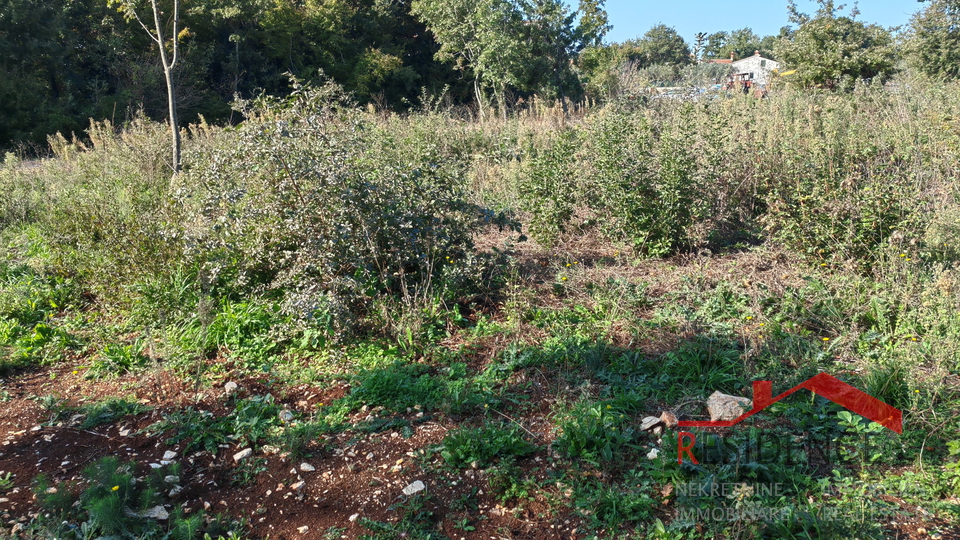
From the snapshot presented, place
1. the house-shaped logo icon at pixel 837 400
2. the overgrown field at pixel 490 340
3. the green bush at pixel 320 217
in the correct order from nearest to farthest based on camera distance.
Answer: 1. the overgrown field at pixel 490 340
2. the house-shaped logo icon at pixel 837 400
3. the green bush at pixel 320 217

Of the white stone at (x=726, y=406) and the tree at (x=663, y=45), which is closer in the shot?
the white stone at (x=726, y=406)

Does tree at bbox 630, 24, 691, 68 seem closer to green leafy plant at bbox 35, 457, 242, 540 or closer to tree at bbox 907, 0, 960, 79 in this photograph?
tree at bbox 907, 0, 960, 79

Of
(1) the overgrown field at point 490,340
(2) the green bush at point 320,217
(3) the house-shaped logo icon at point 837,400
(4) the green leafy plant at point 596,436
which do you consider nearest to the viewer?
(1) the overgrown field at point 490,340

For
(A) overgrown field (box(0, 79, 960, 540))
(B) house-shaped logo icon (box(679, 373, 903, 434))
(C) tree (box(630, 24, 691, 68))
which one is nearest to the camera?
(A) overgrown field (box(0, 79, 960, 540))

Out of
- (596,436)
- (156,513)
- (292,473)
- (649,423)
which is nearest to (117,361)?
(156,513)

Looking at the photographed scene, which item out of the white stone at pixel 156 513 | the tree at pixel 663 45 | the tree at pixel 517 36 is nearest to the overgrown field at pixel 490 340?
the white stone at pixel 156 513

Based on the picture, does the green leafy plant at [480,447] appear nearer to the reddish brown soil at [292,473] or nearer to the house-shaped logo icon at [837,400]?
the reddish brown soil at [292,473]

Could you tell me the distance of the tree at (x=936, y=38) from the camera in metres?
16.2

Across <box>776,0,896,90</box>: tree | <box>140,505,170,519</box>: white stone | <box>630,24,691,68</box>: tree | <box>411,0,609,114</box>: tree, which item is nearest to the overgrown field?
<box>140,505,170,519</box>: white stone

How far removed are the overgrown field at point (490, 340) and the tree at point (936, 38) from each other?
12.9 metres

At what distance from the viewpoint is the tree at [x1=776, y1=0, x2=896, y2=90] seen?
38.7ft

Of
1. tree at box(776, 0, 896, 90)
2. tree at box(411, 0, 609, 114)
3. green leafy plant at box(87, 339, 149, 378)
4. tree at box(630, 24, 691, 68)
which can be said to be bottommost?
green leafy plant at box(87, 339, 149, 378)

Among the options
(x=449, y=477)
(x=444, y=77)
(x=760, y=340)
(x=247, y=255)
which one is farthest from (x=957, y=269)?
(x=444, y=77)

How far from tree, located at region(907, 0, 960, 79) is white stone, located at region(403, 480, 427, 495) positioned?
18.9 m
